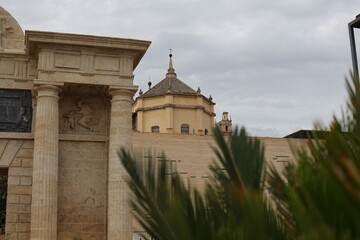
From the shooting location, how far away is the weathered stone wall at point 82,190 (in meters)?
13.4

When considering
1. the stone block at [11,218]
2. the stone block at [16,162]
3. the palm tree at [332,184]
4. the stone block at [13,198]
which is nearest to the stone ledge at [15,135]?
the stone block at [16,162]

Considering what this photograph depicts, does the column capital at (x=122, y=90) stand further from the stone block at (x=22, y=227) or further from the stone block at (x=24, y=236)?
the stone block at (x=24, y=236)

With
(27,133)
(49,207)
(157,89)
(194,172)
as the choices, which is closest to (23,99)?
(27,133)

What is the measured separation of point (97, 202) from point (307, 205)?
11.5 meters

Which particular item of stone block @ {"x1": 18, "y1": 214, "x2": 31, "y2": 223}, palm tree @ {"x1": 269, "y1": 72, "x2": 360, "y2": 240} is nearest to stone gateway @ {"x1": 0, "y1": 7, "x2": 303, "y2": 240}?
stone block @ {"x1": 18, "y1": 214, "x2": 31, "y2": 223}

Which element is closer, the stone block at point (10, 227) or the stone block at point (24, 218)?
the stone block at point (10, 227)

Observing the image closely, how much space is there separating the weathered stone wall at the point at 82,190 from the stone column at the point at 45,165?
0.49 meters

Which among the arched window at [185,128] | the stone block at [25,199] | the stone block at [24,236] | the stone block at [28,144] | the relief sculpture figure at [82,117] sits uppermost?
the arched window at [185,128]

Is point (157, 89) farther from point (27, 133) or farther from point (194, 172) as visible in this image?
point (27, 133)

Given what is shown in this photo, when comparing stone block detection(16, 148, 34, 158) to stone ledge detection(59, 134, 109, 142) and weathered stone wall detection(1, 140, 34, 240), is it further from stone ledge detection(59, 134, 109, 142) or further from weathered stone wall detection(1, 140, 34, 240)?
stone ledge detection(59, 134, 109, 142)

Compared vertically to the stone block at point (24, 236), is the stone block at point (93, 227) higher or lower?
higher

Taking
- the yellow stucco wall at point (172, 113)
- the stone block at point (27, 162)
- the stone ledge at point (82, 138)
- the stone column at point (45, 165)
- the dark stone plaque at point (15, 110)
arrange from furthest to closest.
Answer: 1. the yellow stucco wall at point (172, 113)
2. the stone ledge at point (82, 138)
3. the dark stone plaque at point (15, 110)
4. the stone block at point (27, 162)
5. the stone column at point (45, 165)

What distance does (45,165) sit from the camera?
12.9 m

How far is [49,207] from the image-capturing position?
41.9ft
